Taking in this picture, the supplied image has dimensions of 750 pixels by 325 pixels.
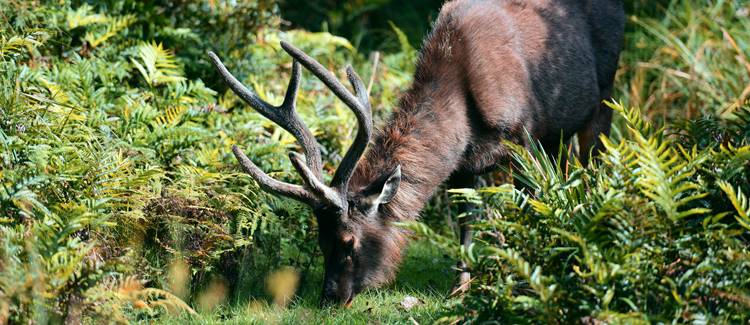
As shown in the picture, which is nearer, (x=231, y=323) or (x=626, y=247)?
(x=626, y=247)

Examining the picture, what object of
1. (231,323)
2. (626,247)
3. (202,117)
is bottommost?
(231,323)

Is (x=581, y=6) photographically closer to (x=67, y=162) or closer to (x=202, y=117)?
(x=202, y=117)

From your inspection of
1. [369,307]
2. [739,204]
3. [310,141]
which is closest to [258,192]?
[310,141]

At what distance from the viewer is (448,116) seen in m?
6.50

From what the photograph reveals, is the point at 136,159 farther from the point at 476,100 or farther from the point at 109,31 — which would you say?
the point at 476,100

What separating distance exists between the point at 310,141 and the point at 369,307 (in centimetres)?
118

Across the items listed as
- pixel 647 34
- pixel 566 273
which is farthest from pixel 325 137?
pixel 647 34

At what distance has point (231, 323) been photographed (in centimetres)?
558

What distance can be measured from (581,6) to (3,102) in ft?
15.4

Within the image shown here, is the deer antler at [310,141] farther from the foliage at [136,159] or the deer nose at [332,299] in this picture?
the deer nose at [332,299]

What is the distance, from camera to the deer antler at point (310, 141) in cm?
575

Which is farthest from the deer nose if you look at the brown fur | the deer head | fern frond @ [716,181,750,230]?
fern frond @ [716,181,750,230]

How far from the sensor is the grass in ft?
18.3

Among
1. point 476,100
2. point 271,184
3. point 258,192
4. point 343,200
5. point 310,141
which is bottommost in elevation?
point 258,192
